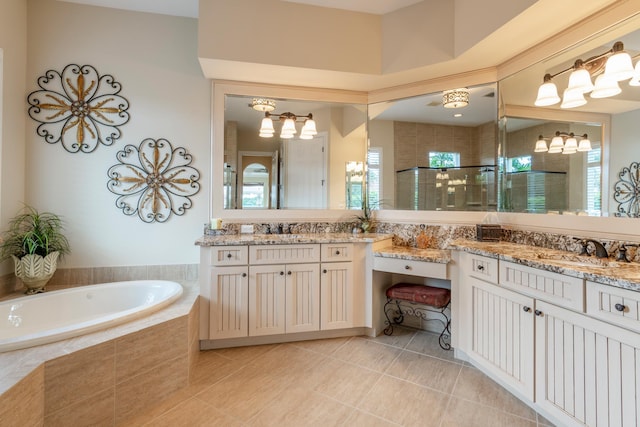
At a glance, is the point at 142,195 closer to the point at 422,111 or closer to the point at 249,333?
the point at 249,333

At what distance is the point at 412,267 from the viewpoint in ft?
8.41

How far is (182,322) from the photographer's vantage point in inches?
80.0

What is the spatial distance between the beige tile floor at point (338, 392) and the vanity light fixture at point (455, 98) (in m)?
2.22

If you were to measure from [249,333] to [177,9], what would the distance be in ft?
9.73

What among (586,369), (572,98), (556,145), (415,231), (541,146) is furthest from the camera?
(415,231)

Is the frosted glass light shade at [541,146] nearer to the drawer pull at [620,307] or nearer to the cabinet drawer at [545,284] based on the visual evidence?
the cabinet drawer at [545,284]

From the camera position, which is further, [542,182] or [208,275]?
[208,275]

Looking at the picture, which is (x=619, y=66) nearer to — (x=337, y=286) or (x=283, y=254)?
(x=337, y=286)

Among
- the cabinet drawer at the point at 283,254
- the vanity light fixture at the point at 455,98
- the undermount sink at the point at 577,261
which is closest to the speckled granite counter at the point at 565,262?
the undermount sink at the point at 577,261

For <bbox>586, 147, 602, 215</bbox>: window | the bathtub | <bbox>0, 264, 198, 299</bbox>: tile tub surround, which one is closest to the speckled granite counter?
<bbox>586, 147, 602, 215</bbox>: window

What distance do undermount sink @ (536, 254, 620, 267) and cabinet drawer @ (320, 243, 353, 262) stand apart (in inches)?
54.8

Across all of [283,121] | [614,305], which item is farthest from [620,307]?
[283,121]

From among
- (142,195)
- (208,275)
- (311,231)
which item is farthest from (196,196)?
(311,231)

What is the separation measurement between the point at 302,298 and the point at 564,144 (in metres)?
2.29
